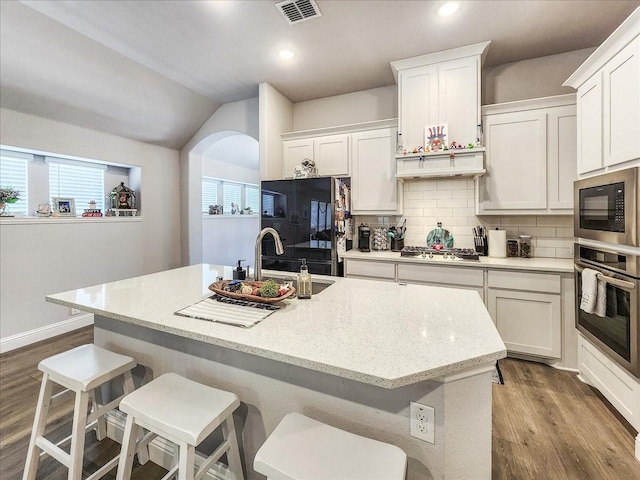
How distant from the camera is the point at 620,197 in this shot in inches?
70.3

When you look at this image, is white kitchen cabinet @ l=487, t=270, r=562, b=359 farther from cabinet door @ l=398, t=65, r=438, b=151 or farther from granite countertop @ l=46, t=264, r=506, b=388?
cabinet door @ l=398, t=65, r=438, b=151

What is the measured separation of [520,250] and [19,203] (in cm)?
506

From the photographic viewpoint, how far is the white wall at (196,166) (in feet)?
13.5

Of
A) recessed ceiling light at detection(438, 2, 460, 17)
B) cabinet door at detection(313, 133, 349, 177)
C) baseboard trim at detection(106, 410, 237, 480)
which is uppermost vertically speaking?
recessed ceiling light at detection(438, 2, 460, 17)

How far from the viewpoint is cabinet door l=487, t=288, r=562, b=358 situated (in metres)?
2.51

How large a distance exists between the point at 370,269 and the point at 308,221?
797mm

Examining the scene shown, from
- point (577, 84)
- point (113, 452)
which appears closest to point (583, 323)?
point (577, 84)

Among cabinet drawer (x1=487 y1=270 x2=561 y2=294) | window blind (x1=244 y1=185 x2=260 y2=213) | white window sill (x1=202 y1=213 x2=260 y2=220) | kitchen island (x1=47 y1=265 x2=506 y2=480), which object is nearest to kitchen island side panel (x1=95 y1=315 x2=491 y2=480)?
kitchen island (x1=47 y1=265 x2=506 y2=480)

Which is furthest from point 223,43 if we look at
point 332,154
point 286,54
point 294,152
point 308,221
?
point 308,221

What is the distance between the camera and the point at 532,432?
1.85m

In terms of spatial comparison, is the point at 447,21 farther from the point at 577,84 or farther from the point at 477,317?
the point at 477,317

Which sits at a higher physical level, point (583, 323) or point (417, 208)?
point (417, 208)

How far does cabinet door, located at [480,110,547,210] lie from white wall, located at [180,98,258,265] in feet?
9.60

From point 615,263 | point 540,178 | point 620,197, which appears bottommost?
point 615,263
